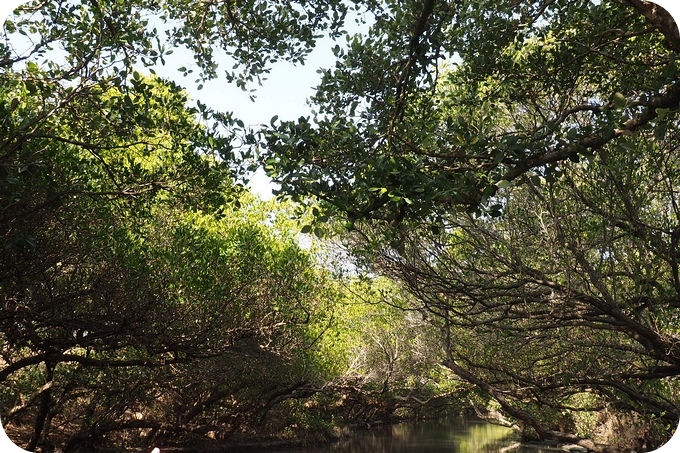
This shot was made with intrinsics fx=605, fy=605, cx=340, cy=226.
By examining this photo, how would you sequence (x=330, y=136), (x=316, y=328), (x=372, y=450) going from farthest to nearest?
(x=372, y=450) → (x=316, y=328) → (x=330, y=136)

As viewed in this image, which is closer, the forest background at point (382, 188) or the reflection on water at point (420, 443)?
the forest background at point (382, 188)

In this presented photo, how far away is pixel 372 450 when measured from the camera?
913 inches

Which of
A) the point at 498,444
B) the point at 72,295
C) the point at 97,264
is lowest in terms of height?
the point at 498,444

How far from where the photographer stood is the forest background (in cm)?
472

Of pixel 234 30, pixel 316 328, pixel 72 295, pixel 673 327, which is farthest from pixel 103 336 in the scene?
pixel 316 328

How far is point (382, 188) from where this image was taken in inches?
160

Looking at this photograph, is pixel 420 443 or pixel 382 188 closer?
pixel 382 188

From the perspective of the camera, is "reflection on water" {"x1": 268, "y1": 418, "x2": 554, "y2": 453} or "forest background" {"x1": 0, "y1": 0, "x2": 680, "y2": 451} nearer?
"forest background" {"x1": 0, "y1": 0, "x2": 680, "y2": 451}

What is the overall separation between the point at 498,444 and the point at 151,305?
20143 mm

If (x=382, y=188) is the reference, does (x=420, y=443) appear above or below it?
below

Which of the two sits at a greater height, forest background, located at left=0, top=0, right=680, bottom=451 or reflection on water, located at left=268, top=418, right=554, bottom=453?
forest background, located at left=0, top=0, right=680, bottom=451

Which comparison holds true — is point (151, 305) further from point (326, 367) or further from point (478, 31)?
point (326, 367)

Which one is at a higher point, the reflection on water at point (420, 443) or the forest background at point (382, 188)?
the forest background at point (382, 188)

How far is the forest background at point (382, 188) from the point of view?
472 cm
